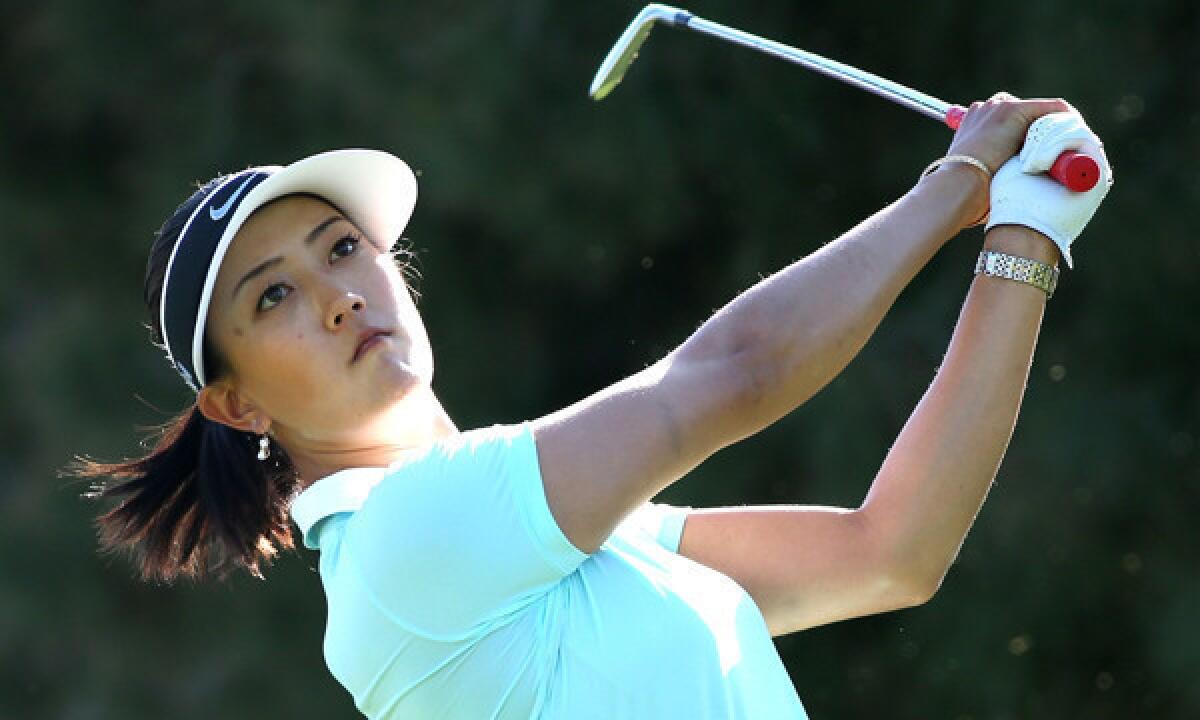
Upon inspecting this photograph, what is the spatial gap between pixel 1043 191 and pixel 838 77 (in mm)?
331

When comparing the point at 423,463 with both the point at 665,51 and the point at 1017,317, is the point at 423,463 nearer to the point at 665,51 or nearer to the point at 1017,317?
the point at 1017,317

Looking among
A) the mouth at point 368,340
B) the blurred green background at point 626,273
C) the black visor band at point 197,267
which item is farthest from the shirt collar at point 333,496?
the blurred green background at point 626,273

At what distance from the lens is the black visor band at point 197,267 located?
1944mm

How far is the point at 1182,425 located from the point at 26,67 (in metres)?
3.23

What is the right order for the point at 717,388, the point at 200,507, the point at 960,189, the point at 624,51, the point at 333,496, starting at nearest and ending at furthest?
the point at 717,388 → the point at 960,189 → the point at 333,496 → the point at 200,507 → the point at 624,51

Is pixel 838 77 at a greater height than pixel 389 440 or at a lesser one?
greater

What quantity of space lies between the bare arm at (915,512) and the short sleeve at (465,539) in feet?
1.11

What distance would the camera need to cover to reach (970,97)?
4.72 metres

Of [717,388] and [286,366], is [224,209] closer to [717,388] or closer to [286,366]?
[286,366]

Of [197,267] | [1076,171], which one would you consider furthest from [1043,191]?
[197,267]

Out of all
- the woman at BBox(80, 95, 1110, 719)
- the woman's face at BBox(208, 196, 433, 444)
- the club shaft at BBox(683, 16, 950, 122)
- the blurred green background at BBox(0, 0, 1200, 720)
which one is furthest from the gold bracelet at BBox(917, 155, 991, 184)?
the blurred green background at BBox(0, 0, 1200, 720)

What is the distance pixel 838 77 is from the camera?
2.00m

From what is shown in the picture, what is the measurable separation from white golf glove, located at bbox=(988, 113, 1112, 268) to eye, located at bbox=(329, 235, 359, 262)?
65 cm

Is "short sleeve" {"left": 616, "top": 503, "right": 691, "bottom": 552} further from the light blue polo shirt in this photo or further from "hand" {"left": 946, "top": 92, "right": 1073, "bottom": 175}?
"hand" {"left": 946, "top": 92, "right": 1073, "bottom": 175}
